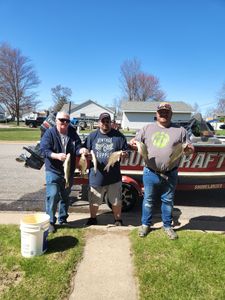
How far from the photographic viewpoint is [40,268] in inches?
143

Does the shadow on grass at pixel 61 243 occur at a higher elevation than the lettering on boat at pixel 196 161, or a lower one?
lower

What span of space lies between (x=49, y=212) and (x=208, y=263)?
7.63 feet

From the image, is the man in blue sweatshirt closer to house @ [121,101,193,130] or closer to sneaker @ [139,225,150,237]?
sneaker @ [139,225,150,237]

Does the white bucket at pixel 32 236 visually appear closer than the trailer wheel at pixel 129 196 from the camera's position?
Yes

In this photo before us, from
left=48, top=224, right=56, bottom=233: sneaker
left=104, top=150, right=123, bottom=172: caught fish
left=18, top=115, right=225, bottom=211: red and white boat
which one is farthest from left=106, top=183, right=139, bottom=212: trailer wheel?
left=48, top=224, right=56, bottom=233: sneaker

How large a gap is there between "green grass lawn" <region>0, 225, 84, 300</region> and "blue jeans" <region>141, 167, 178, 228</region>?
3.46 feet

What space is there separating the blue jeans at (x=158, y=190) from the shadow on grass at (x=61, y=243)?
1090 mm

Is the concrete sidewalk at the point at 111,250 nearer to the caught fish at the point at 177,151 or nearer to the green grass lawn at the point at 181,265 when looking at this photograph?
the green grass lawn at the point at 181,265

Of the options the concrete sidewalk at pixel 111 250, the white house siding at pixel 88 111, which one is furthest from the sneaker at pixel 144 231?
the white house siding at pixel 88 111

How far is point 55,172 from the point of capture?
4.59 meters

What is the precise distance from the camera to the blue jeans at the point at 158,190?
14.5ft

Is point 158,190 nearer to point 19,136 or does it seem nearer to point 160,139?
point 160,139

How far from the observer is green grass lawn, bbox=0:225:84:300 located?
323 cm

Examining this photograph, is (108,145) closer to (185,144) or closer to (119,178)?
(119,178)
